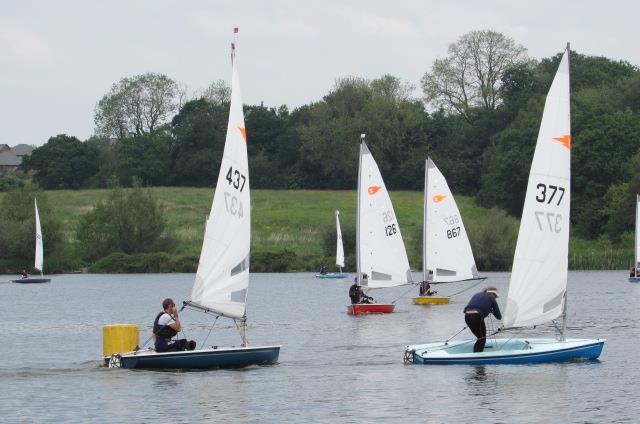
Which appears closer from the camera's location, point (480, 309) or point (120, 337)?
point (480, 309)

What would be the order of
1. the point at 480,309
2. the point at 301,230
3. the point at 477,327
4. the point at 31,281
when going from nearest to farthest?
the point at 480,309 < the point at 477,327 < the point at 31,281 < the point at 301,230

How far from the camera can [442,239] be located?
5953 centimetres

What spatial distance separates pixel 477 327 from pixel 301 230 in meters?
90.0

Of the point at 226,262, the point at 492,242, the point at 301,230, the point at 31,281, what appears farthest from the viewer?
the point at 301,230

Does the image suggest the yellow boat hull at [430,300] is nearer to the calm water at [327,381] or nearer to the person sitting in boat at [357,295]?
the calm water at [327,381]

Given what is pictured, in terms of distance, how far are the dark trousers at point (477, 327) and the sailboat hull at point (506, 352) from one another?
0.79 feet

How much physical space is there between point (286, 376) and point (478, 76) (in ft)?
397

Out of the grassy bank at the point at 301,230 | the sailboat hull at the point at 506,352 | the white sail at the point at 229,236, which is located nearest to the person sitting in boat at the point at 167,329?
the white sail at the point at 229,236

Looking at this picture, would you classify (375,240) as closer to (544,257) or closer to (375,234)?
(375,234)

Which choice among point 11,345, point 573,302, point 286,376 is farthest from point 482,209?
point 286,376

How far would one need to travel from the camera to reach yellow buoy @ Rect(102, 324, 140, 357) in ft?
108

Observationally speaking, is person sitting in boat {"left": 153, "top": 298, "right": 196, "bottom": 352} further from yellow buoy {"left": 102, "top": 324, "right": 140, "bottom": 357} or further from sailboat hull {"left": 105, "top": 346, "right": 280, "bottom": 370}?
yellow buoy {"left": 102, "top": 324, "right": 140, "bottom": 357}

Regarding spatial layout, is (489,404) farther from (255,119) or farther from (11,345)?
(255,119)

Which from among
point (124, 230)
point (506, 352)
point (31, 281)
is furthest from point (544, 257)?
point (124, 230)
